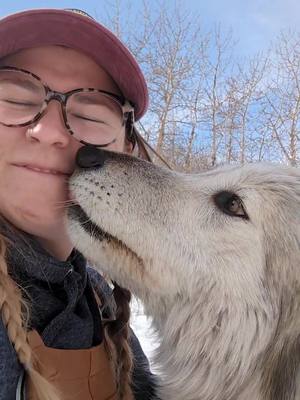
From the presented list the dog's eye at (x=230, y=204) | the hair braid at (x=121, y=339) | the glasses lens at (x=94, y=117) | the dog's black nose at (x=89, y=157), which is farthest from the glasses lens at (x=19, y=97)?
the hair braid at (x=121, y=339)

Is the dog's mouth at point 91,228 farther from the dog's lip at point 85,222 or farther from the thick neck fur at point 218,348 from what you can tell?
the thick neck fur at point 218,348

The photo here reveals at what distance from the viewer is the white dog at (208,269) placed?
183 centimetres

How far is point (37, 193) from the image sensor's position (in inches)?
67.4

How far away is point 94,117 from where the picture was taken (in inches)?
76.6

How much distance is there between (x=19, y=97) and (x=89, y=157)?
0.33 m

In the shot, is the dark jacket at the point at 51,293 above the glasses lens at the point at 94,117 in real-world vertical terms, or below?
below

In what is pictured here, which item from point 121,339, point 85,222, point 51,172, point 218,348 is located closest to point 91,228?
point 85,222

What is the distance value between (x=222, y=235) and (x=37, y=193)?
0.72 m

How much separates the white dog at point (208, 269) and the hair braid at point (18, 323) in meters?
0.33

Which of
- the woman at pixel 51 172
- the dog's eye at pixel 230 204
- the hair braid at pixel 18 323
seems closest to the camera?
the hair braid at pixel 18 323

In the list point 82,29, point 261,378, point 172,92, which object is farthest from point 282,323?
point 172,92

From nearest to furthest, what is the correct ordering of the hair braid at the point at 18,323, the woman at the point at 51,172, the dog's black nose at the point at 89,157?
the hair braid at the point at 18,323, the woman at the point at 51,172, the dog's black nose at the point at 89,157

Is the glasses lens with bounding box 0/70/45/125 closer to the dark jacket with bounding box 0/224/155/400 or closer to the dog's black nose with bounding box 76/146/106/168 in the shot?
the dog's black nose with bounding box 76/146/106/168

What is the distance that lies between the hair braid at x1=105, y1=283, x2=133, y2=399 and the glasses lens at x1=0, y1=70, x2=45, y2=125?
0.92 m
